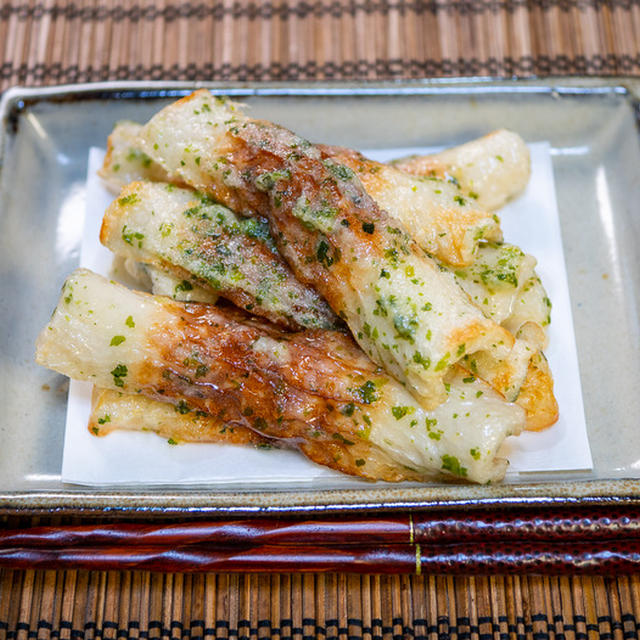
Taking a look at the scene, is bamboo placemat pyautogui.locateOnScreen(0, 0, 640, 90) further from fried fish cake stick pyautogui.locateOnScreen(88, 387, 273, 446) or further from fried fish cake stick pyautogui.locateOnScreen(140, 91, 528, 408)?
fried fish cake stick pyautogui.locateOnScreen(88, 387, 273, 446)

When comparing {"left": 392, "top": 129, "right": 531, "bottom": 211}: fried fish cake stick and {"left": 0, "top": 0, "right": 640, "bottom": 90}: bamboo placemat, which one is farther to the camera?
{"left": 0, "top": 0, "right": 640, "bottom": 90}: bamboo placemat

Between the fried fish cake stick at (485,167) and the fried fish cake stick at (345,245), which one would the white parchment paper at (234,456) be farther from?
the fried fish cake stick at (485,167)

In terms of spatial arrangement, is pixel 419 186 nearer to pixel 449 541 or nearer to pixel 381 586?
pixel 449 541

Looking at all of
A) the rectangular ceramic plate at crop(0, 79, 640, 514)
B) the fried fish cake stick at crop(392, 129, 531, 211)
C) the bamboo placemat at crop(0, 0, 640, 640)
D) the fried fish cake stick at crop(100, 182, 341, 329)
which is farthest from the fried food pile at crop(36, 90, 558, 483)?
the bamboo placemat at crop(0, 0, 640, 640)

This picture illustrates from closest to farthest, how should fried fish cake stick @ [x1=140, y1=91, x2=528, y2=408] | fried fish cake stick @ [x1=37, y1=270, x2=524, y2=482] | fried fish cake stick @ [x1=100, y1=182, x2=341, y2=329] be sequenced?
fried fish cake stick @ [x1=140, y1=91, x2=528, y2=408] → fried fish cake stick @ [x1=37, y1=270, x2=524, y2=482] → fried fish cake stick @ [x1=100, y1=182, x2=341, y2=329]

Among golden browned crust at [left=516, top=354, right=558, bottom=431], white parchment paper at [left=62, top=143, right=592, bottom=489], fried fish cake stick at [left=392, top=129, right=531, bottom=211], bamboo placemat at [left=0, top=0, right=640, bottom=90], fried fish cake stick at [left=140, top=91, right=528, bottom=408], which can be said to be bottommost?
white parchment paper at [left=62, top=143, right=592, bottom=489]

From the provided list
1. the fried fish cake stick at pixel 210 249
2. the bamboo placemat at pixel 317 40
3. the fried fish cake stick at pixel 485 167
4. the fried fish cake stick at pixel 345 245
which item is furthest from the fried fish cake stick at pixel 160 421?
the bamboo placemat at pixel 317 40

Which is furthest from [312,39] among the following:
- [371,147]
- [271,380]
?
[271,380]
